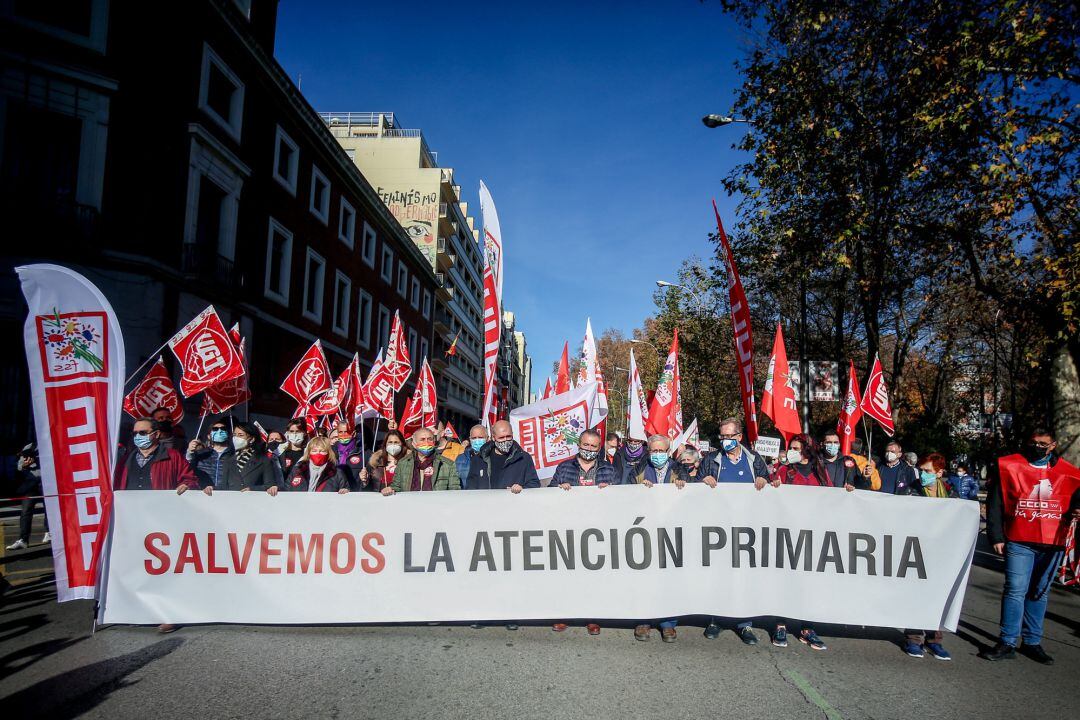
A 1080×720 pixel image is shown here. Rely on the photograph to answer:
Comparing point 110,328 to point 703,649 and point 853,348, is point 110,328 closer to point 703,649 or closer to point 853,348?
point 703,649

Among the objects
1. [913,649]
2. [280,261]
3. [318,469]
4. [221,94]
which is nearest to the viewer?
[913,649]

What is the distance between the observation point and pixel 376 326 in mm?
34000

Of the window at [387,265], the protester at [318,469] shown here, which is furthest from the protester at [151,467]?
the window at [387,265]

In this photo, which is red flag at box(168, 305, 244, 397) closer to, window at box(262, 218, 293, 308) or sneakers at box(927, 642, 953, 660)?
sneakers at box(927, 642, 953, 660)

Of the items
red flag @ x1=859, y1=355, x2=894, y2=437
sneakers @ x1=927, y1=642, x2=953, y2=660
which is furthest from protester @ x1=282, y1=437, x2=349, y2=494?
red flag @ x1=859, y1=355, x2=894, y2=437

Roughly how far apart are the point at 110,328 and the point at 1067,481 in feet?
24.0

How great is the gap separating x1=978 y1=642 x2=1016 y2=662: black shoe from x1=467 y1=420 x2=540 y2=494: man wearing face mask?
3741 millimetres

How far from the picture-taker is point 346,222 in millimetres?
30109

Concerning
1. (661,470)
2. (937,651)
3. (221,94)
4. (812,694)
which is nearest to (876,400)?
(937,651)

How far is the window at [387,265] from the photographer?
3495 centimetres

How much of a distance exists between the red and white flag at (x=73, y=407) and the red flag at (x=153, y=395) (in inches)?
208

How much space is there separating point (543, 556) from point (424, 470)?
70.9 inches

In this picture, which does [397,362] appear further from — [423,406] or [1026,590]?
[1026,590]

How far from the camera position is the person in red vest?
5.23 m
